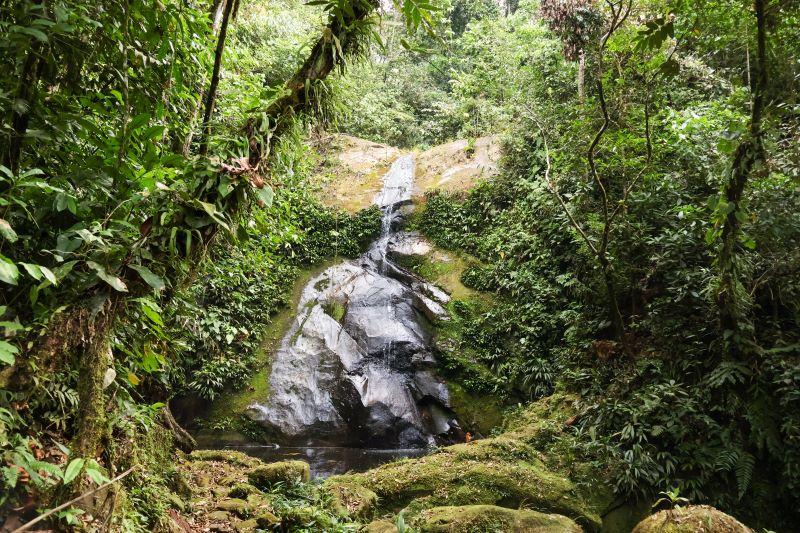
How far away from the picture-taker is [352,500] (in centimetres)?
494

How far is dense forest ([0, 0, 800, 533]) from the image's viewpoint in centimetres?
215

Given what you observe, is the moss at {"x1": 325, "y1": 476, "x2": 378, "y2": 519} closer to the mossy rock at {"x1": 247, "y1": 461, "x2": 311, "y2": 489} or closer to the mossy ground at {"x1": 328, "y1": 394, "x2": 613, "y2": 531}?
the mossy ground at {"x1": 328, "y1": 394, "x2": 613, "y2": 531}

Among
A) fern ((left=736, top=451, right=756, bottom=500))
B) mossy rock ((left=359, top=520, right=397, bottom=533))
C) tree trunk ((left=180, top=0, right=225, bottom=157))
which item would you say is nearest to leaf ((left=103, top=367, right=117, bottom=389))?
tree trunk ((left=180, top=0, right=225, bottom=157))

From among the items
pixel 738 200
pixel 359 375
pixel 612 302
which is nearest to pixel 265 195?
pixel 738 200

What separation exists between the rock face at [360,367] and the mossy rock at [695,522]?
5746 millimetres

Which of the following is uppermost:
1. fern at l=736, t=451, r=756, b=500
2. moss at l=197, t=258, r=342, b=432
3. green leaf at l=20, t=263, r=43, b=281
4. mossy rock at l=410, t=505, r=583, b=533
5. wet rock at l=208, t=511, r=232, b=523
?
green leaf at l=20, t=263, r=43, b=281

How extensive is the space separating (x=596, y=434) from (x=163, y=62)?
6.46 metres

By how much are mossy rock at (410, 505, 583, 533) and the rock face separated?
4.95 meters

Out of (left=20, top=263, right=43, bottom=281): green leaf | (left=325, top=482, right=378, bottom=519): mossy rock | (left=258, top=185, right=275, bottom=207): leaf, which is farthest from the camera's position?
(left=325, top=482, right=378, bottom=519): mossy rock

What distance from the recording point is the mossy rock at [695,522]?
10.7 ft

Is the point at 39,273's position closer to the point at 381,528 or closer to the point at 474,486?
the point at 381,528

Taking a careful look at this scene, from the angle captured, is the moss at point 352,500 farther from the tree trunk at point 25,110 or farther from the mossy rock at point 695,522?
the tree trunk at point 25,110

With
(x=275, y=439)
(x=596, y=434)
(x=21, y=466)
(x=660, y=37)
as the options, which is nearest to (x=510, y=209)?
(x=596, y=434)

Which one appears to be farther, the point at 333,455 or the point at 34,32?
the point at 333,455
